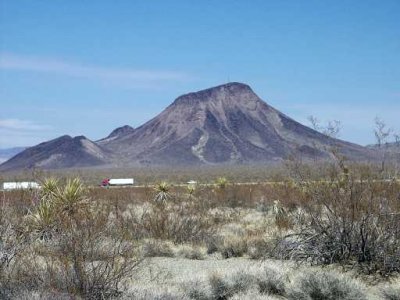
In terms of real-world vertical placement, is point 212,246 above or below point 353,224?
below

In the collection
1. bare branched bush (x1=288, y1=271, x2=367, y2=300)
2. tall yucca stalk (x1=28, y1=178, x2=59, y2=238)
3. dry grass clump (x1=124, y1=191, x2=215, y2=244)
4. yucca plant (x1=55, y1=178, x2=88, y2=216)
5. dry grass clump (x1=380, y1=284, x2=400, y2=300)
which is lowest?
dry grass clump (x1=380, y1=284, x2=400, y2=300)

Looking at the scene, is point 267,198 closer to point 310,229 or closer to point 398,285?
point 310,229

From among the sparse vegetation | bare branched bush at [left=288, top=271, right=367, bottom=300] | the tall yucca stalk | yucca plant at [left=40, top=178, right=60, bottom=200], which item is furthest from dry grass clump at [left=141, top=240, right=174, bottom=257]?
bare branched bush at [left=288, top=271, right=367, bottom=300]

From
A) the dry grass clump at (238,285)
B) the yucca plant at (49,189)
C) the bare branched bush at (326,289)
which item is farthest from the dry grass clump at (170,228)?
the bare branched bush at (326,289)

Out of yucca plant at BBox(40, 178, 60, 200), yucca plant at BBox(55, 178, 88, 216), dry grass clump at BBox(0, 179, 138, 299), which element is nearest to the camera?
dry grass clump at BBox(0, 179, 138, 299)

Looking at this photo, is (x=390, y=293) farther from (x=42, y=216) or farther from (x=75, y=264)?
(x=42, y=216)

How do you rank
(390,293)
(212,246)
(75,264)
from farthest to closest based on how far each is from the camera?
(212,246) → (390,293) → (75,264)

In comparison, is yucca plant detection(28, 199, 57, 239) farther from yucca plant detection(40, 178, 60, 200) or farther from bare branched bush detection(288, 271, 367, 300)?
bare branched bush detection(288, 271, 367, 300)

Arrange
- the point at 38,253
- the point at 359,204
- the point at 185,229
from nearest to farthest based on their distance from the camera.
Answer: the point at 38,253 < the point at 359,204 < the point at 185,229

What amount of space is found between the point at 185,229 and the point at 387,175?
6080 millimetres

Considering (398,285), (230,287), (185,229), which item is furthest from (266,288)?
(185,229)

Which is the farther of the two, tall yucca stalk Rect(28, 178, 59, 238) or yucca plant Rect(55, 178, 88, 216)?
yucca plant Rect(55, 178, 88, 216)

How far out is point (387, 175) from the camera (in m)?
11.9

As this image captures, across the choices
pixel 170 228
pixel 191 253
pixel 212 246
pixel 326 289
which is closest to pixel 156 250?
pixel 191 253
